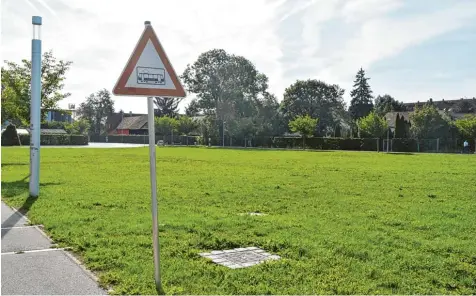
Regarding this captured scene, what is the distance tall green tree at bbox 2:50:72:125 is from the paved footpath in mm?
16625

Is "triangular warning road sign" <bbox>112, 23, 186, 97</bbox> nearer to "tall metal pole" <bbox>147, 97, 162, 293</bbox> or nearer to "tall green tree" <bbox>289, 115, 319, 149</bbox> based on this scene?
"tall metal pole" <bbox>147, 97, 162, 293</bbox>

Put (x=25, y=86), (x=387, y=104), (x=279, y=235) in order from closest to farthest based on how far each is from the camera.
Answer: (x=279, y=235) → (x=25, y=86) → (x=387, y=104)

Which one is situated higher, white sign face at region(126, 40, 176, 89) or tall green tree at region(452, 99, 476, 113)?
tall green tree at region(452, 99, 476, 113)

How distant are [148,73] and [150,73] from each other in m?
0.02

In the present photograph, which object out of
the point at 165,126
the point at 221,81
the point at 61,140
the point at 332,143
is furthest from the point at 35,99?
the point at 165,126

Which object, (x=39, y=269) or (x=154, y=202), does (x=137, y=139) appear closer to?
(x=39, y=269)

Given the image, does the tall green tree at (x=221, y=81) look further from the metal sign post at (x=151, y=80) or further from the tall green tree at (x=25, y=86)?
the metal sign post at (x=151, y=80)

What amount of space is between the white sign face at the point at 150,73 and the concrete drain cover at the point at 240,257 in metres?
2.29

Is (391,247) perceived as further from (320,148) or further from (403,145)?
(320,148)

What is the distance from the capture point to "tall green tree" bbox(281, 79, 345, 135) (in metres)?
92.4

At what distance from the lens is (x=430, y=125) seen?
196ft

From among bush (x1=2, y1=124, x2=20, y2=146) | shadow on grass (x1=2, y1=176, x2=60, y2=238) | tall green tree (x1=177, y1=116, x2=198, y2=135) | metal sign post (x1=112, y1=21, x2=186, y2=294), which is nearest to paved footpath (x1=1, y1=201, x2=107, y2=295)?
shadow on grass (x1=2, y1=176, x2=60, y2=238)

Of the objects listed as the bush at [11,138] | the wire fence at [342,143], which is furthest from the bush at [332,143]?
the bush at [11,138]

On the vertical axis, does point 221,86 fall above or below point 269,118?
above
